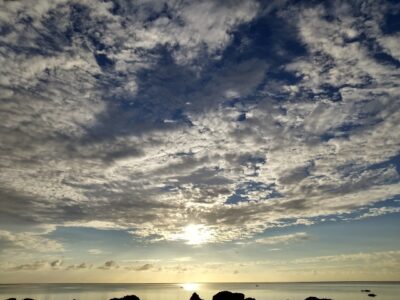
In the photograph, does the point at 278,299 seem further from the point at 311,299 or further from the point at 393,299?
the point at 311,299

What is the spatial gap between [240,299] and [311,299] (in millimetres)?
15520

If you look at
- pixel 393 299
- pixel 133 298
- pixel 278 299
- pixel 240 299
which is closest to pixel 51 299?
pixel 278 299

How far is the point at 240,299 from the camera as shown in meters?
72.6

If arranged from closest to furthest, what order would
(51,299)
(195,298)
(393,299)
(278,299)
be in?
(195,298) < (393,299) < (278,299) < (51,299)

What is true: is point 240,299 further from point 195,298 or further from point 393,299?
point 393,299

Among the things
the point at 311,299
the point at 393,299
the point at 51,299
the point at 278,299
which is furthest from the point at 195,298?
the point at 51,299

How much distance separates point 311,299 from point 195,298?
24643 millimetres

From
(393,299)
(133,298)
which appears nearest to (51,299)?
(133,298)

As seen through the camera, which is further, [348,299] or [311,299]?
[348,299]

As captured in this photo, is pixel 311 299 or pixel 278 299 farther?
pixel 278 299

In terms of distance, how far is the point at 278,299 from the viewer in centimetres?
14812

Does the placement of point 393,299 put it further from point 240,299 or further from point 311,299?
point 240,299

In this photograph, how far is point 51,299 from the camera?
167m

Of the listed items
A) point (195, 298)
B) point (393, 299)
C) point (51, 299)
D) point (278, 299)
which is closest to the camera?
point (195, 298)
